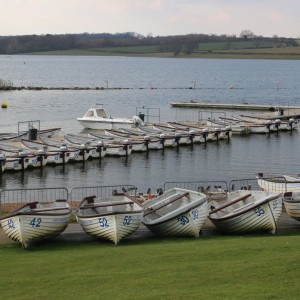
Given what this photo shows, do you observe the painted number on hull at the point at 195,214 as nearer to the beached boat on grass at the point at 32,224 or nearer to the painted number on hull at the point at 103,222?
the painted number on hull at the point at 103,222

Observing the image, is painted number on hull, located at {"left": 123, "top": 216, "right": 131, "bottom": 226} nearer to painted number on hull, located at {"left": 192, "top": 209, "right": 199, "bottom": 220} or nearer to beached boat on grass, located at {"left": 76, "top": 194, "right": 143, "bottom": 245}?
beached boat on grass, located at {"left": 76, "top": 194, "right": 143, "bottom": 245}

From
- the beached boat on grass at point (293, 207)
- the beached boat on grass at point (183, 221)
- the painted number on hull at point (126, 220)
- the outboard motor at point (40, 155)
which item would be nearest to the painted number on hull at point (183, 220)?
the beached boat on grass at point (183, 221)

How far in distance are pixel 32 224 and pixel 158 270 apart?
5.92 meters

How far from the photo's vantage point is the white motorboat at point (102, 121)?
236ft

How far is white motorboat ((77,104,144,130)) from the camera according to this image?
71.9m

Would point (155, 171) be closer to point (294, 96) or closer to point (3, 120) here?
point (3, 120)

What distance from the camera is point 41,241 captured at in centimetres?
2389

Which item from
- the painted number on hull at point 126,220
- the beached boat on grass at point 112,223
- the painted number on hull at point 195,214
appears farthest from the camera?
the painted number on hull at point 195,214

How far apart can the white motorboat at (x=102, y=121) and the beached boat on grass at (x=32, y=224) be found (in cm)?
4812

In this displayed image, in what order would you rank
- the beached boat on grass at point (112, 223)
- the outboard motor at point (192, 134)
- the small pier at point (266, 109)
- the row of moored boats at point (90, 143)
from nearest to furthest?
the beached boat on grass at point (112, 223)
the row of moored boats at point (90, 143)
the outboard motor at point (192, 134)
the small pier at point (266, 109)

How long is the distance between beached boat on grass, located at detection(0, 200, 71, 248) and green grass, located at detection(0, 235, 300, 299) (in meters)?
0.42

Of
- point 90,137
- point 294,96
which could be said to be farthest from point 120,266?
point 294,96

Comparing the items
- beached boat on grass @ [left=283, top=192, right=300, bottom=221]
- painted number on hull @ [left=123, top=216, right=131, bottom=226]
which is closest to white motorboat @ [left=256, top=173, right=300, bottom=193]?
beached boat on grass @ [left=283, top=192, right=300, bottom=221]

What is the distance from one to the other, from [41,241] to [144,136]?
129 feet
